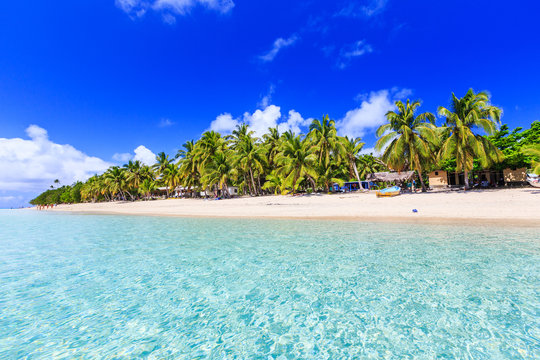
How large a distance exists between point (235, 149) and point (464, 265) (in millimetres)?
34239

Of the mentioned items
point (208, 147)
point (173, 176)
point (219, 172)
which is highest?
point (208, 147)

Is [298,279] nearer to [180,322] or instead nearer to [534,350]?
[180,322]

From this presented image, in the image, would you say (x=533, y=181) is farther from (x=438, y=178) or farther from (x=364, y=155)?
(x=364, y=155)

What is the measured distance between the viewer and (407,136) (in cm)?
2372

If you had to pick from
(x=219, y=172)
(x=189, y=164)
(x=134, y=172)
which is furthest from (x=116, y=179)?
(x=219, y=172)

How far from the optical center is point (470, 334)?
307cm

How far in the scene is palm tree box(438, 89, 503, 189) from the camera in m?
20.6

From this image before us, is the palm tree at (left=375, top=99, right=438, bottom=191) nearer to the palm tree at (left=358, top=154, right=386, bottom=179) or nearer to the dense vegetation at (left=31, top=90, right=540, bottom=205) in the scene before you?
the dense vegetation at (left=31, top=90, right=540, bottom=205)

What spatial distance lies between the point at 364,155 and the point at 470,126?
80.4ft

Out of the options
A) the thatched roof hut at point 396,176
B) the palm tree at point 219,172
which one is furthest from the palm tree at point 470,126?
the palm tree at point 219,172

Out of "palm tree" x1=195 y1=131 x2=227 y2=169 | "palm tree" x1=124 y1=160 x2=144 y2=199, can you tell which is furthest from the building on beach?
"palm tree" x1=124 y1=160 x2=144 y2=199

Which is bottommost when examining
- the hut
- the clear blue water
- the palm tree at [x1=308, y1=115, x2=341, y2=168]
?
the clear blue water

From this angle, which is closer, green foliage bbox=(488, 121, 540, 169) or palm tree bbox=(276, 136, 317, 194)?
green foliage bbox=(488, 121, 540, 169)

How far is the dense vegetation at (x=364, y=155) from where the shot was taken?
70.5 feet
